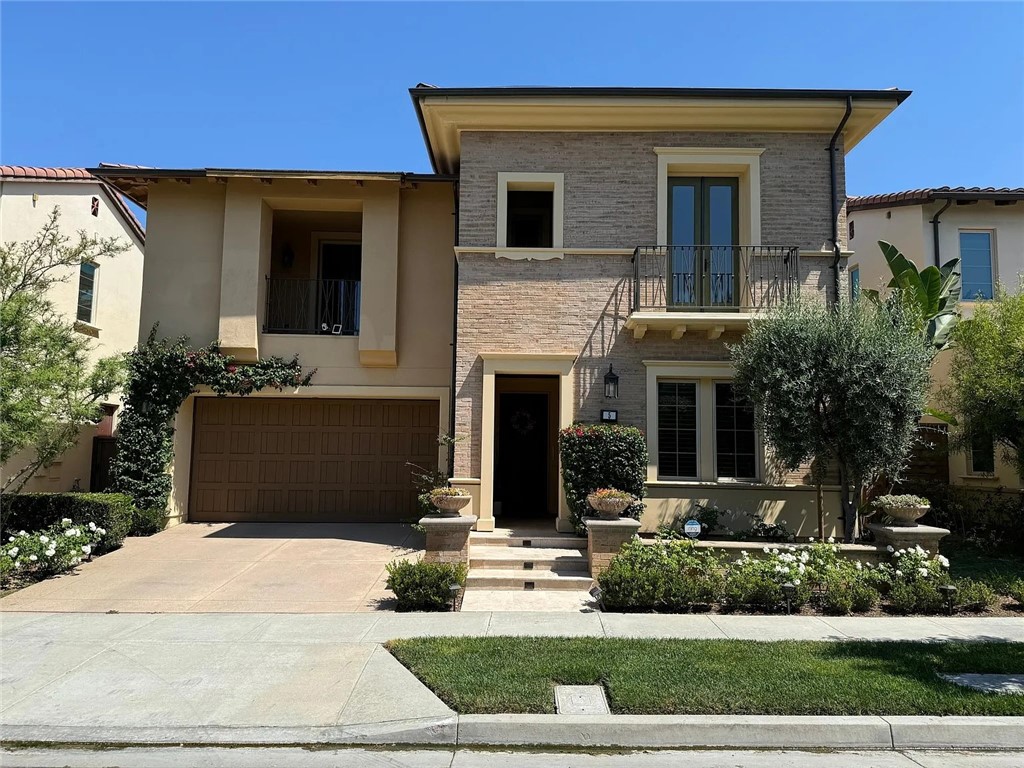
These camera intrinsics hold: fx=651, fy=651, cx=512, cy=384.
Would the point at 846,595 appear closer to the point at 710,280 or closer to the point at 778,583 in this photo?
the point at 778,583

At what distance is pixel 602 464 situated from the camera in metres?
9.94

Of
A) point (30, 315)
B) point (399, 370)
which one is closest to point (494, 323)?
point (399, 370)

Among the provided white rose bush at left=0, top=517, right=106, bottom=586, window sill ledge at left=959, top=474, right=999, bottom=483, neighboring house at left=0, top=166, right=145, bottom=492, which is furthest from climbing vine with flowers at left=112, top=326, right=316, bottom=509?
window sill ledge at left=959, top=474, right=999, bottom=483

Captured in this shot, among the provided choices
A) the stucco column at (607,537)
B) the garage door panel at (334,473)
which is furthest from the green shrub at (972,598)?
the garage door panel at (334,473)

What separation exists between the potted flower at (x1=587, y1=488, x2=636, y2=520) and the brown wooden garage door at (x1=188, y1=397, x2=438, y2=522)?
4.92m

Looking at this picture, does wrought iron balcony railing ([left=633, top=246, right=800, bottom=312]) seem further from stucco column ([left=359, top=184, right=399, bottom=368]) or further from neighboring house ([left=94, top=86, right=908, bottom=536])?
stucco column ([left=359, top=184, right=399, bottom=368])

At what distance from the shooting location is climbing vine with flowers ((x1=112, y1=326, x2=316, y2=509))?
12.1m

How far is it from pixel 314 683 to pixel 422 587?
229 cm

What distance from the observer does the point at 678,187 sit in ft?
38.5

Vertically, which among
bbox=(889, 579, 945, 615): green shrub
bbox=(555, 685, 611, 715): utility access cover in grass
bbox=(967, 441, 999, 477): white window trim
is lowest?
bbox=(555, 685, 611, 715): utility access cover in grass

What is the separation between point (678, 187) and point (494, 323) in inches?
165

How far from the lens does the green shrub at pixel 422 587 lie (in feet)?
24.9

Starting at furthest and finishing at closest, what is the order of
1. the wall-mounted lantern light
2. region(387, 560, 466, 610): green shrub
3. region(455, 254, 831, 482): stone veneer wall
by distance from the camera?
region(455, 254, 831, 482): stone veneer wall → the wall-mounted lantern light → region(387, 560, 466, 610): green shrub

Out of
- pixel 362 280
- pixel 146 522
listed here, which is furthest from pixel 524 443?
pixel 146 522
